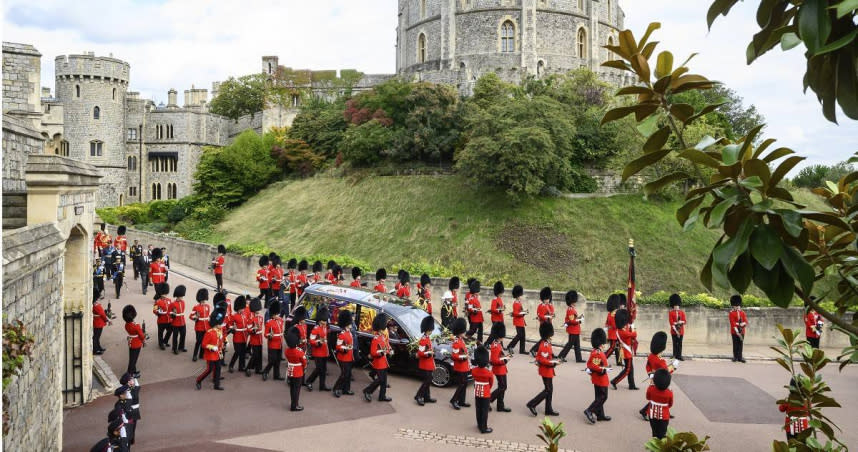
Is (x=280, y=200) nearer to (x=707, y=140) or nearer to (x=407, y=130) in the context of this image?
(x=407, y=130)

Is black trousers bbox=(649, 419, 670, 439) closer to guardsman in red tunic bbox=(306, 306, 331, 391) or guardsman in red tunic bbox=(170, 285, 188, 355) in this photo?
guardsman in red tunic bbox=(306, 306, 331, 391)

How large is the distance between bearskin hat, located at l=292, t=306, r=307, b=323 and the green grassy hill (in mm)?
11289

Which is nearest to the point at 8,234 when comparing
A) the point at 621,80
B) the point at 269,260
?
the point at 269,260

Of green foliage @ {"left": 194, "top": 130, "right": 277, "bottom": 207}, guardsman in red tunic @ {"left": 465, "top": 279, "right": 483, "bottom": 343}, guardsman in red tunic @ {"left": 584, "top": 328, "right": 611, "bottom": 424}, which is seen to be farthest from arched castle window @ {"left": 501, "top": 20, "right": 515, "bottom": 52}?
guardsman in red tunic @ {"left": 584, "top": 328, "right": 611, "bottom": 424}

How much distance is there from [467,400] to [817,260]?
951cm

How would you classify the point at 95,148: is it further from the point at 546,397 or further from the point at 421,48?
the point at 546,397

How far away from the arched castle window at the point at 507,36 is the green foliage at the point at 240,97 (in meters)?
27.3

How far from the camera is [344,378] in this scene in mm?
12375

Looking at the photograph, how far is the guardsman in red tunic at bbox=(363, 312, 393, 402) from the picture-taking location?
11.8 m

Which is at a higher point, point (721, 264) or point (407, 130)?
point (407, 130)

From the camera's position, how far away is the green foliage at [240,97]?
67.8 meters

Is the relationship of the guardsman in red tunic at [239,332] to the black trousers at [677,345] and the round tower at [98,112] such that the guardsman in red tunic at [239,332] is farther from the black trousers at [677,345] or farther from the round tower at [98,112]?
the round tower at [98,112]

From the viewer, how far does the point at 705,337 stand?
59.9ft

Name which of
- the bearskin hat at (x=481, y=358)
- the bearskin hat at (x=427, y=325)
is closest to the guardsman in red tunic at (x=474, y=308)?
the bearskin hat at (x=427, y=325)
